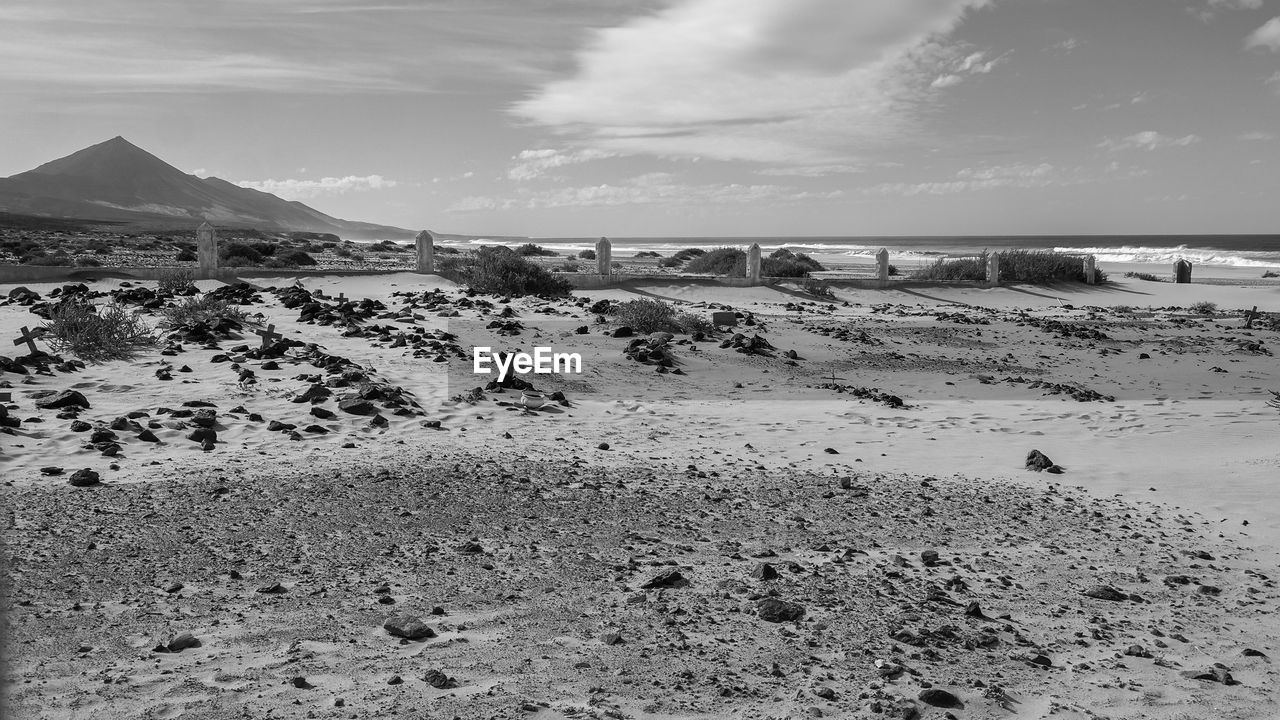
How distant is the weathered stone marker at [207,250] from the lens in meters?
22.9

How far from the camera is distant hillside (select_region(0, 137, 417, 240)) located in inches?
5123

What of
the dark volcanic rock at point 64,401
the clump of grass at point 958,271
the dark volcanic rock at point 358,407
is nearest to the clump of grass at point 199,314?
the dark volcanic rock at point 64,401

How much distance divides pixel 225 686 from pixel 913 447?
6.38 m

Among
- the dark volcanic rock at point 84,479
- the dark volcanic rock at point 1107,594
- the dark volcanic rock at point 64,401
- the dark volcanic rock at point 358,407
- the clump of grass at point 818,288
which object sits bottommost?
the dark volcanic rock at point 1107,594

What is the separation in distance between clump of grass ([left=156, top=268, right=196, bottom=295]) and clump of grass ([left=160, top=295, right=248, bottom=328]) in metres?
3.52

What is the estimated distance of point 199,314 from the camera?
1438 centimetres

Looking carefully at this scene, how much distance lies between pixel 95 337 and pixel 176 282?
35.6ft

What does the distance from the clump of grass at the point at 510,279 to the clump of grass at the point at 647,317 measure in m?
5.75

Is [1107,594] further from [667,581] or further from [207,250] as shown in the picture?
[207,250]

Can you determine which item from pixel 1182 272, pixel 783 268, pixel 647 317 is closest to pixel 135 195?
pixel 783 268

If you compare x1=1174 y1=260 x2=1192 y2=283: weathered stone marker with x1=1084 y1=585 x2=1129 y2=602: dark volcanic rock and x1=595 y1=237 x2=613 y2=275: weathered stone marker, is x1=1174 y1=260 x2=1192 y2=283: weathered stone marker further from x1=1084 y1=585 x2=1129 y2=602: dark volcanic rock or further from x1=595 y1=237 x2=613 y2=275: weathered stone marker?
x1=1084 y1=585 x2=1129 y2=602: dark volcanic rock

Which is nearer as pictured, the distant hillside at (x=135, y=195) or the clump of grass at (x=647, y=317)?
the clump of grass at (x=647, y=317)

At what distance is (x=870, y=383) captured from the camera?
12117mm

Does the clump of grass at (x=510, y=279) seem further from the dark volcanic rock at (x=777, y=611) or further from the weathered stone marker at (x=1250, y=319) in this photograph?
the dark volcanic rock at (x=777, y=611)
